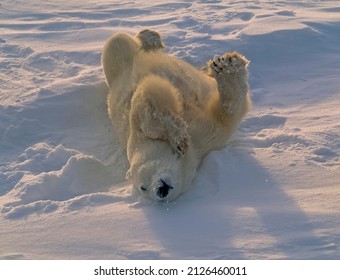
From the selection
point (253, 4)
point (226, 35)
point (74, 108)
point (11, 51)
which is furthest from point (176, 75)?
point (253, 4)

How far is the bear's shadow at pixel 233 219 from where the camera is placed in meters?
3.23

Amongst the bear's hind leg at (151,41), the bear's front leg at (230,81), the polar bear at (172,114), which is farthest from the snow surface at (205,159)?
the bear's hind leg at (151,41)

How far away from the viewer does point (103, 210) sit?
151 inches

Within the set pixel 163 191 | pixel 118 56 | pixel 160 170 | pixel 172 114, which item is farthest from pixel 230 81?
pixel 118 56

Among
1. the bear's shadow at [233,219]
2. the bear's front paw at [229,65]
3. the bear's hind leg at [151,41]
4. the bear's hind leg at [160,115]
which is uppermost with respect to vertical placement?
the bear's front paw at [229,65]

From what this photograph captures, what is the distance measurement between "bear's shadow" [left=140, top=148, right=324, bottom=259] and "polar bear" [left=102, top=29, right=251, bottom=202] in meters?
0.17

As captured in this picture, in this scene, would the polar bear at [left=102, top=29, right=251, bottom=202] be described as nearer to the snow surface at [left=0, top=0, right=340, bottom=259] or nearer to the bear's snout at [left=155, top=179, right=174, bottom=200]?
the bear's snout at [left=155, top=179, right=174, bottom=200]

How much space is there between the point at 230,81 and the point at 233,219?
4.60 ft

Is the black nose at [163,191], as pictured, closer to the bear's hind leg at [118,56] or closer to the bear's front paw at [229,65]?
the bear's front paw at [229,65]

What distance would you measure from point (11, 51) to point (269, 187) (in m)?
4.03

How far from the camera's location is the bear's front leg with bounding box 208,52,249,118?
4.54 meters

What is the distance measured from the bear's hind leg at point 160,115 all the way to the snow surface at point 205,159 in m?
0.35

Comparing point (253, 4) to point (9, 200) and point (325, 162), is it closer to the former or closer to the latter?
point (325, 162)

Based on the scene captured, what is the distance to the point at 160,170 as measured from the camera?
4.05 metres
